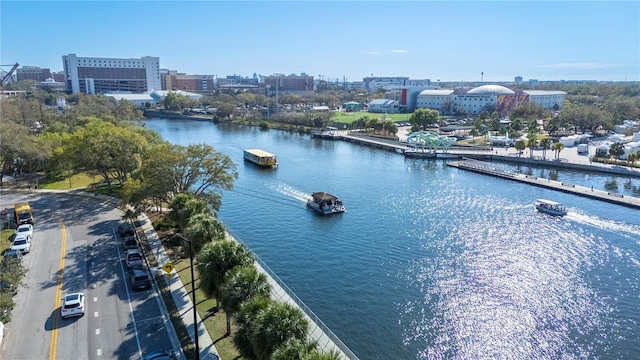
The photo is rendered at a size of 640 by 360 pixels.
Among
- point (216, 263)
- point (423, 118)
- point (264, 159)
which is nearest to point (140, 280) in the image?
point (216, 263)

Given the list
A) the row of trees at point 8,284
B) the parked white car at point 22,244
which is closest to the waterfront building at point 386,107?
the parked white car at point 22,244

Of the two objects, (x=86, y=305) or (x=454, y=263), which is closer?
(x=86, y=305)

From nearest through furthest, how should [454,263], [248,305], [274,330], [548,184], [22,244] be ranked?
[274,330] < [248,305] < [22,244] < [454,263] < [548,184]

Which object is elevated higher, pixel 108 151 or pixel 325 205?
pixel 108 151

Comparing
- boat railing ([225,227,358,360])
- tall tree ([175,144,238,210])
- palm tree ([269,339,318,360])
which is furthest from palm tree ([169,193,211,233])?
palm tree ([269,339,318,360])

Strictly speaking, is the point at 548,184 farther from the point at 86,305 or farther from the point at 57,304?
the point at 57,304

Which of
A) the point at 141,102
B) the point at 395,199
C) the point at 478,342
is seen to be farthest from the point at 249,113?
the point at 478,342

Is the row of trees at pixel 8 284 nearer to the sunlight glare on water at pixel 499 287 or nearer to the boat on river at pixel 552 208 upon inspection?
the sunlight glare on water at pixel 499 287

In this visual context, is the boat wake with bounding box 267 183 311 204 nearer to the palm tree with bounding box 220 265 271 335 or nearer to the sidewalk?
the sidewalk
